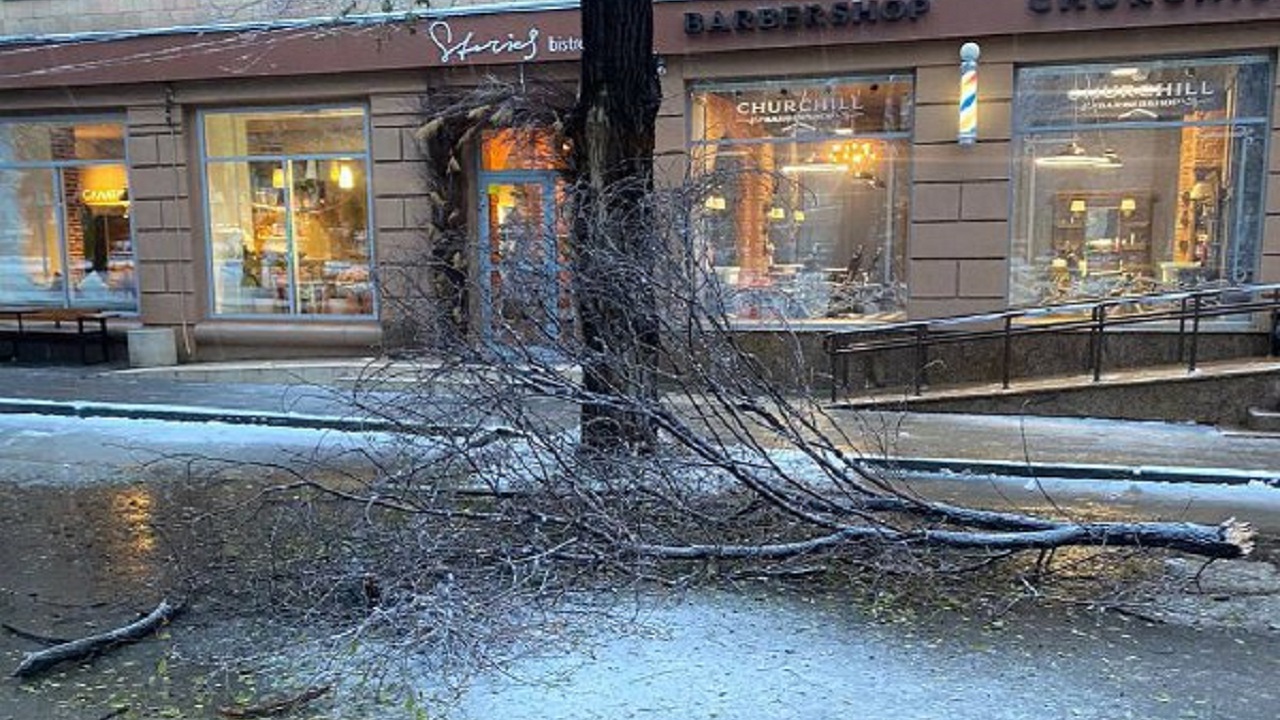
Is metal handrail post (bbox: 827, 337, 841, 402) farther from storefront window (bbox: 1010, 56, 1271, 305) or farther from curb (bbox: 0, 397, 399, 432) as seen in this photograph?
curb (bbox: 0, 397, 399, 432)

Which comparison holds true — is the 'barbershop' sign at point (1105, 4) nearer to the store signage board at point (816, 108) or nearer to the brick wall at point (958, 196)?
the brick wall at point (958, 196)

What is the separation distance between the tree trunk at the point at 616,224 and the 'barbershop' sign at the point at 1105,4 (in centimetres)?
558

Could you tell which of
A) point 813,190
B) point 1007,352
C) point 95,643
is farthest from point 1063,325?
point 95,643

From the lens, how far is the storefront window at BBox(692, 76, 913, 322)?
12.4 meters

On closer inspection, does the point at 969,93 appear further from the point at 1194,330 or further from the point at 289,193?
the point at 289,193

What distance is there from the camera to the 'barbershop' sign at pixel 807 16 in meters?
11.6

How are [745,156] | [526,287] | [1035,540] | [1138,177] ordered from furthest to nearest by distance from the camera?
[745,156] → [1138,177] → [526,287] → [1035,540]

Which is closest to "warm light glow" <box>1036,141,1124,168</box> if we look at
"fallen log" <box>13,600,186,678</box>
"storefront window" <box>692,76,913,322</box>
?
"storefront window" <box>692,76,913,322</box>

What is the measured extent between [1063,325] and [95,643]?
9.97m

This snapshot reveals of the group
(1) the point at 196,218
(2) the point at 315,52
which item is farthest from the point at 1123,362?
(1) the point at 196,218

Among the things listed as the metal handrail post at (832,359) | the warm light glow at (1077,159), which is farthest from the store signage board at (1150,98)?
the metal handrail post at (832,359)

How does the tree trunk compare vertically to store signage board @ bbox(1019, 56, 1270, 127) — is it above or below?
below

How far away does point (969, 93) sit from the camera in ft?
38.1

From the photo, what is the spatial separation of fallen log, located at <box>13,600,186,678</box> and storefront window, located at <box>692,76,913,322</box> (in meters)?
7.89
